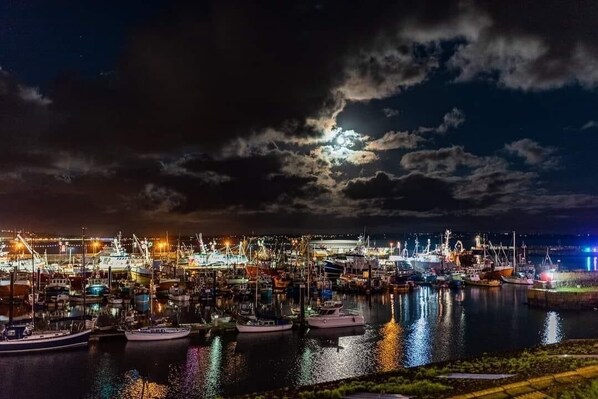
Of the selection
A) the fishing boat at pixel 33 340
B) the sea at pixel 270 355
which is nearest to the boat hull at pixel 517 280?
the sea at pixel 270 355

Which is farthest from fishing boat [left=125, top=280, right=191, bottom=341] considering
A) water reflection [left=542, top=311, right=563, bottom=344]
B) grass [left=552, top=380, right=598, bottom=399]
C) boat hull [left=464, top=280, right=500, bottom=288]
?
boat hull [left=464, top=280, right=500, bottom=288]

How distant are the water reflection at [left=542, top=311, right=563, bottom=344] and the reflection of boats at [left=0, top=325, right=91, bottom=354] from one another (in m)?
28.0

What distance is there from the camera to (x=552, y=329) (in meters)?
36.1

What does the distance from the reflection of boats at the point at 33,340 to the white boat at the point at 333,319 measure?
15159 millimetres

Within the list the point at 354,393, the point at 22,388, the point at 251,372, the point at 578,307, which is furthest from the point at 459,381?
the point at 578,307

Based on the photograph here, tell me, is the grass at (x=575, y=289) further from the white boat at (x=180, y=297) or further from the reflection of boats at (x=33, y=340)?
the reflection of boats at (x=33, y=340)

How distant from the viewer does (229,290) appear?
171 ft

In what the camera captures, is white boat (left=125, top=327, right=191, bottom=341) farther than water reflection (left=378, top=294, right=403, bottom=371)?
Yes

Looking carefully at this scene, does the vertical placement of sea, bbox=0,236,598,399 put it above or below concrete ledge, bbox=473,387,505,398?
below

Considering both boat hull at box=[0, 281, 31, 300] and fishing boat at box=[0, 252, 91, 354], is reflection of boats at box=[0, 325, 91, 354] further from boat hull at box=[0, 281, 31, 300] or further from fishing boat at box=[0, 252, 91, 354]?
boat hull at box=[0, 281, 31, 300]

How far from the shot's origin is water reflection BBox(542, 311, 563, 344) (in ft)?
107

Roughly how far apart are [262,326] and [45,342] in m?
12.8

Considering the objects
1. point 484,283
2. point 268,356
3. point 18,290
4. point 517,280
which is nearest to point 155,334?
point 268,356

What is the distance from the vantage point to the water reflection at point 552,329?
107 ft
